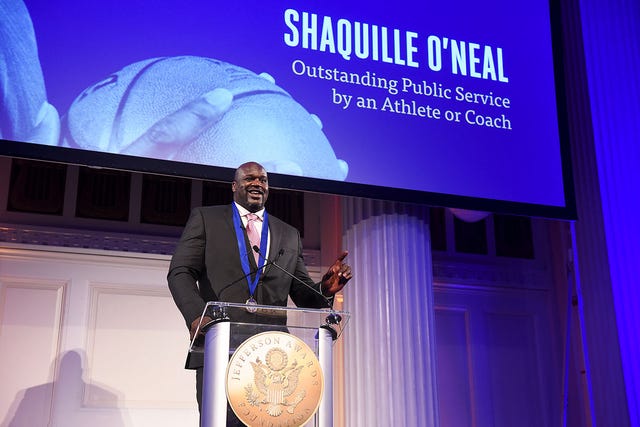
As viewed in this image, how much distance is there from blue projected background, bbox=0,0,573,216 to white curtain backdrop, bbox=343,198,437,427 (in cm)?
27

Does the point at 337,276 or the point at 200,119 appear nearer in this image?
the point at 337,276

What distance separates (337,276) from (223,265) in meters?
0.43

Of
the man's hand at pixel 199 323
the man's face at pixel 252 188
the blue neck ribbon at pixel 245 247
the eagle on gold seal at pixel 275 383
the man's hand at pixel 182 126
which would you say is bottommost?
the eagle on gold seal at pixel 275 383

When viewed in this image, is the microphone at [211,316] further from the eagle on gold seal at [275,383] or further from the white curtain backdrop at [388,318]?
the white curtain backdrop at [388,318]

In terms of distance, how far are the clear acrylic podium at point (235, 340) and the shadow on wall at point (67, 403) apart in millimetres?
2282

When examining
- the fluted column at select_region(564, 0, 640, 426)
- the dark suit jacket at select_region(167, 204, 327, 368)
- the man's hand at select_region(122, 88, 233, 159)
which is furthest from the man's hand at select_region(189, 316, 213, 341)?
the fluted column at select_region(564, 0, 640, 426)

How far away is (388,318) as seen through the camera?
4.08 metres

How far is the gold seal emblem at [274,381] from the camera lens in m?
2.06

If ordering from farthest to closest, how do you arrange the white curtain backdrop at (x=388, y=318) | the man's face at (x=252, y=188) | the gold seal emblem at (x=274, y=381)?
the white curtain backdrop at (x=388, y=318), the man's face at (x=252, y=188), the gold seal emblem at (x=274, y=381)

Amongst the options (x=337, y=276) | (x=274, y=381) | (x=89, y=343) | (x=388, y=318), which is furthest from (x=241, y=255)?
(x=89, y=343)

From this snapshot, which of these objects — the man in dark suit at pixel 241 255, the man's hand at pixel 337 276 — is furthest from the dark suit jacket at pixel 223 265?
the man's hand at pixel 337 276

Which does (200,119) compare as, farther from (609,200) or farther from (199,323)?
(609,200)

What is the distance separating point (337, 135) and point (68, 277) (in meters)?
1.76

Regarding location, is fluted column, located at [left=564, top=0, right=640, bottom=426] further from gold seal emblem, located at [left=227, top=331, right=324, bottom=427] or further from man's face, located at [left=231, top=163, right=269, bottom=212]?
gold seal emblem, located at [left=227, top=331, right=324, bottom=427]
